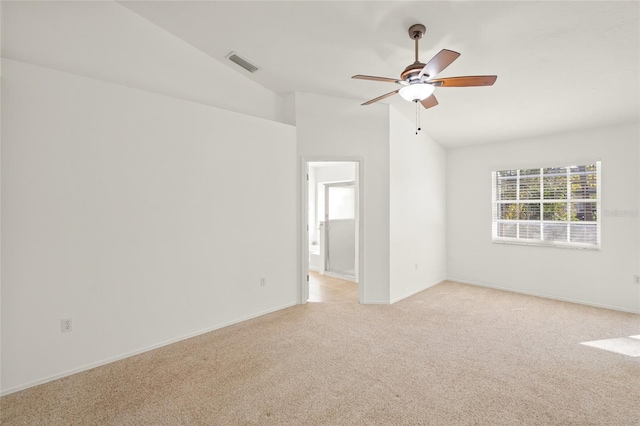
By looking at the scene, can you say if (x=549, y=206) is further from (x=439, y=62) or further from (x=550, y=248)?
(x=439, y=62)

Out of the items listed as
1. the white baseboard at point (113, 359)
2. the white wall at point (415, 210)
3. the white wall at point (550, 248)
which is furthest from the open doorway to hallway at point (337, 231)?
the white baseboard at point (113, 359)

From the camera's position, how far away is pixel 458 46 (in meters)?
2.72

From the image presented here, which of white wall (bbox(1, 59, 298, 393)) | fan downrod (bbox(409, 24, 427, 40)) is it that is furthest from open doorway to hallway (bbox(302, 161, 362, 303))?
fan downrod (bbox(409, 24, 427, 40))

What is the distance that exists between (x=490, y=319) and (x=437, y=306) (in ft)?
2.22

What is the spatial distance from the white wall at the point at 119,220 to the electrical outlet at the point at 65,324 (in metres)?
0.03

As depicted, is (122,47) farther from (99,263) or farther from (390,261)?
(390,261)

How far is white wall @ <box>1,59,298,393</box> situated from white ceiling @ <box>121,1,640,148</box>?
84cm

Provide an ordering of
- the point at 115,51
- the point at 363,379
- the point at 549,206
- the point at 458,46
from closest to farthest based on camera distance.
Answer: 1. the point at 363,379
2. the point at 458,46
3. the point at 115,51
4. the point at 549,206

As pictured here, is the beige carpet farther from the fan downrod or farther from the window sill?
the fan downrod

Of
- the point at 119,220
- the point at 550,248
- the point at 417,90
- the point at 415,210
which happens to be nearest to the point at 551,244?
the point at 550,248

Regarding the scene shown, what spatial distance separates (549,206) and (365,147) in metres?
3.09

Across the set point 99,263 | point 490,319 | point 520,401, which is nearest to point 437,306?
point 490,319

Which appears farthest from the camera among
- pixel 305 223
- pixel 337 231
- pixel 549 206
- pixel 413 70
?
pixel 337 231

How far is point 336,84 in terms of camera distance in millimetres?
3797
